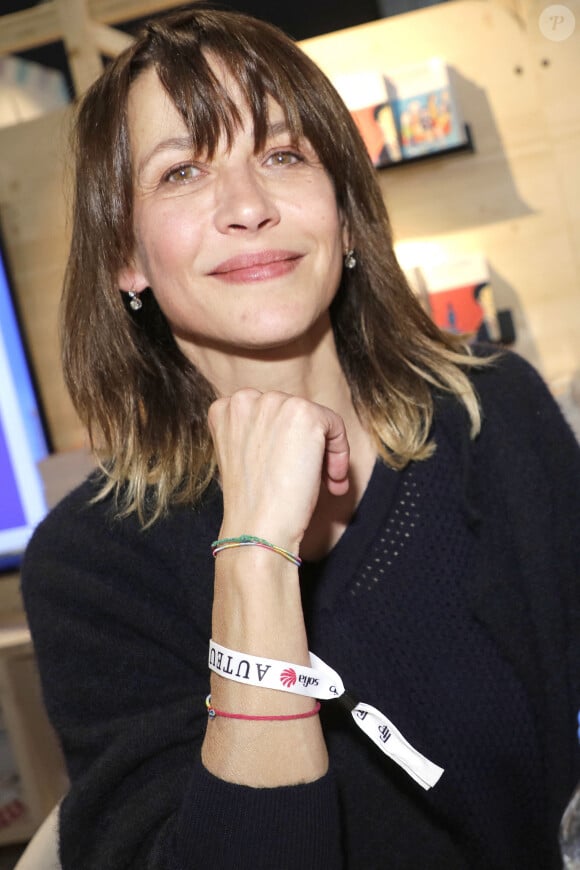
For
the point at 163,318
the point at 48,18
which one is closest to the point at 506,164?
the point at 48,18

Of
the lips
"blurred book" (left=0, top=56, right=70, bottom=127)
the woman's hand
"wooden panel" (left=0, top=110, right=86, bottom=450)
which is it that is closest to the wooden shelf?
"wooden panel" (left=0, top=110, right=86, bottom=450)

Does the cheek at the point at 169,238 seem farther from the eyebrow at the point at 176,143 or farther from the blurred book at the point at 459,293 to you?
the blurred book at the point at 459,293

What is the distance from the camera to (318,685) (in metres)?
1.06

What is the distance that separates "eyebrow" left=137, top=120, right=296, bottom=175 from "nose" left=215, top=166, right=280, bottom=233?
0.06 meters

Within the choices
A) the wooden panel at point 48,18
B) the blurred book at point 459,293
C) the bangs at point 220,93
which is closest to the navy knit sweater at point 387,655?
the bangs at point 220,93

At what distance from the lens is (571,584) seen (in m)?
1.37

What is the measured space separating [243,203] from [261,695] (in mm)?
601

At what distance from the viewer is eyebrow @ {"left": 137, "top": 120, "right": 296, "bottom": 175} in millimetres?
1226

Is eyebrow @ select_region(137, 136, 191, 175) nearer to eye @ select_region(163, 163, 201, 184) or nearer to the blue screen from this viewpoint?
eye @ select_region(163, 163, 201, 184)

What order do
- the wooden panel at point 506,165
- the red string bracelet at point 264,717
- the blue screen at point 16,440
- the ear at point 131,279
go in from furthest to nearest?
the blue screen at point 16,440 → the wooden panel at point 506,165 → the ear at point 131,279 → the red string bracelet at point 264,717

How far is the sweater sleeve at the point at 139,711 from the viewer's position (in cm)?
102

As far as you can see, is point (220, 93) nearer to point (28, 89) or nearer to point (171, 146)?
point (171, 146)

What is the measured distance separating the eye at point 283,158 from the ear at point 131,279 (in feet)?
0.83

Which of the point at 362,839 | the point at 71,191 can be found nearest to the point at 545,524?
the point at 362,839
